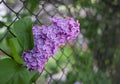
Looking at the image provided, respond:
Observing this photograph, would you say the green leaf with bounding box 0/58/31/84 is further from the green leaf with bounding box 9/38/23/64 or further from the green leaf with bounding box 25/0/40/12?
the green leaf with bounding box 25/0/40/12

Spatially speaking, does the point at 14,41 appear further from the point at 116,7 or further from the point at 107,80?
the point at 116,7

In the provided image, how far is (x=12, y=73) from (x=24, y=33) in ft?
0.53

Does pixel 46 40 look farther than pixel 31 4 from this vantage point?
No

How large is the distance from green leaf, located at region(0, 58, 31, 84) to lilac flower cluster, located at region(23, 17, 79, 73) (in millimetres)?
63

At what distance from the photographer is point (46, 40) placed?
1285 mm

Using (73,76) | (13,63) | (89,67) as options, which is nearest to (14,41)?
(13,63)

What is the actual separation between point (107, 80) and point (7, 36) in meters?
1.67

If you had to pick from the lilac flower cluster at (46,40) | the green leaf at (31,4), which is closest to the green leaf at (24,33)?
the lilac flower cluster at (46,40)

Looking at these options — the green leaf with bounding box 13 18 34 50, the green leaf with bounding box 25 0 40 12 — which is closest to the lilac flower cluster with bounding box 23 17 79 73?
the green leaf with bounding box 13 18 34 50

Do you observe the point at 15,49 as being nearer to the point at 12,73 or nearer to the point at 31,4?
the point at 12,73

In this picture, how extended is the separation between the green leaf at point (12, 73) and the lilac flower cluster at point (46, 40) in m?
0.06

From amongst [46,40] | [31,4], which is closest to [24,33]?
[46,40]

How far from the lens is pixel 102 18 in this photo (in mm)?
3027

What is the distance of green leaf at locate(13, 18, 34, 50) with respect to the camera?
124cm
